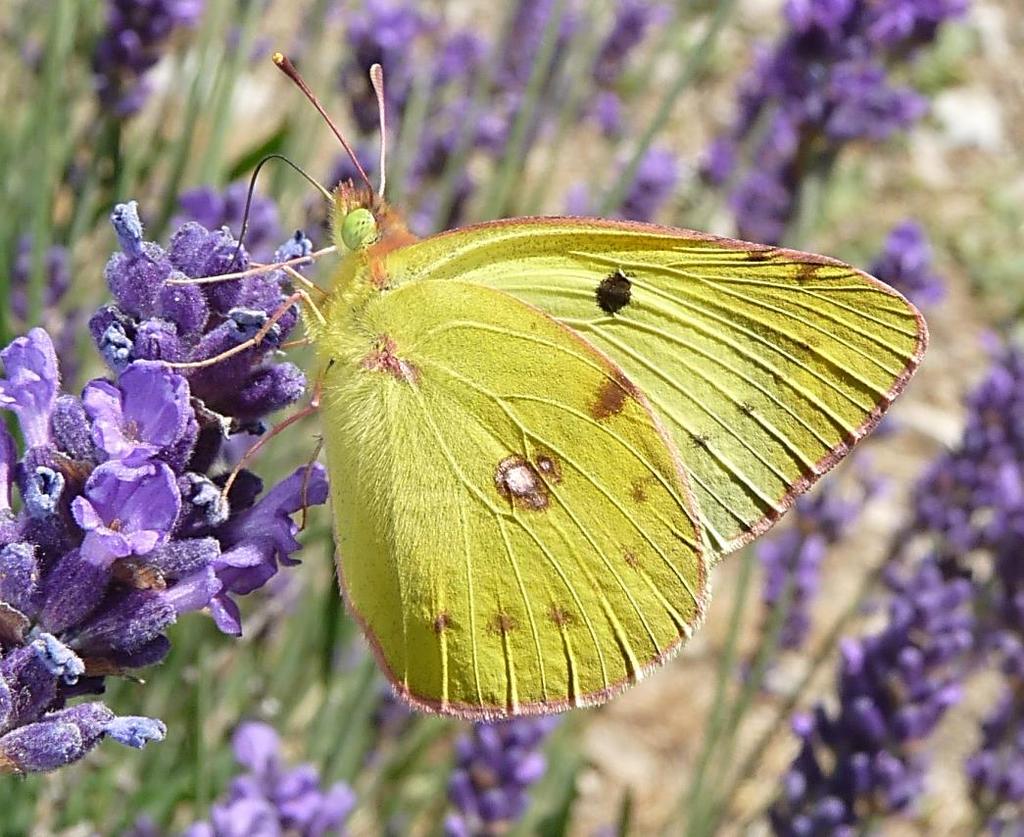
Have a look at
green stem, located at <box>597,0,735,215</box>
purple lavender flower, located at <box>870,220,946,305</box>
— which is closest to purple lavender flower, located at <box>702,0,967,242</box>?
purple lavender flower, located at <box>870,220,946,305</box>

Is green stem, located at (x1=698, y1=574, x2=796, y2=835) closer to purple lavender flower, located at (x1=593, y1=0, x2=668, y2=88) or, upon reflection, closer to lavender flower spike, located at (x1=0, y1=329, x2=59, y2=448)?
lavender flower spike, located at (x1=0, y1=329, x2=59, y2=448)

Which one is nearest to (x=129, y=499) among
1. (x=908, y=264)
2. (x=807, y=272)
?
(x=807, y=272)

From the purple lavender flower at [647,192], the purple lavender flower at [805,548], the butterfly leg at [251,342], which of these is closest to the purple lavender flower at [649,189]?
the purple lavender flower at [647,192]

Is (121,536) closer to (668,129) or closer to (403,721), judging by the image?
(403,721)

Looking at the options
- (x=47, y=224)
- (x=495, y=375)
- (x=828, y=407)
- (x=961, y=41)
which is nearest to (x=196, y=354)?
(x=495, y=375)

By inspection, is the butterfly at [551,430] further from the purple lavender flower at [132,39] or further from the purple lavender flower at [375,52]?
the purple lavender flower at [375,52]

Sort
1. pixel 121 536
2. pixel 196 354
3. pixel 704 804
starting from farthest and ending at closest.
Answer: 1. pixel 704 804
2. pixel 196 354
3. pixel 121 536
